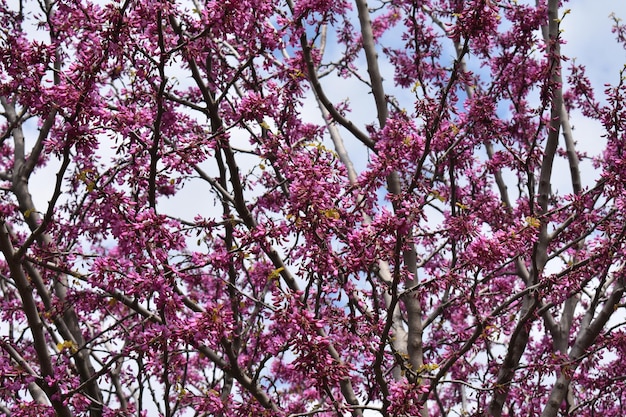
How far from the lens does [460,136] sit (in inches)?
281

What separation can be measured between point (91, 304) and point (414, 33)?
531 cm

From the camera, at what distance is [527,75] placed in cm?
865

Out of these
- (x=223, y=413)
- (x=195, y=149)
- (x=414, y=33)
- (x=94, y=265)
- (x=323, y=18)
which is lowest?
(x=223, y=413)

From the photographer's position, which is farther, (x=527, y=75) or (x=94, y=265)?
(x=527, y=75)

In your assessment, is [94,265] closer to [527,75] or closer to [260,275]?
[260,275]

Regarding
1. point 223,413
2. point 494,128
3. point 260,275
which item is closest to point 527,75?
point 494,128

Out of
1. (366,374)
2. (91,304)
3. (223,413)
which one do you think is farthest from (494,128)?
(91,304)

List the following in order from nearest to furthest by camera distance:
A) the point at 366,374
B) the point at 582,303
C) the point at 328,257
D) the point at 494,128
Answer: the point at 328,257
the point at 366,374
the point at 494,128
the point at 582,303

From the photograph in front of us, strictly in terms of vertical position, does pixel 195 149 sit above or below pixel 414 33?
below

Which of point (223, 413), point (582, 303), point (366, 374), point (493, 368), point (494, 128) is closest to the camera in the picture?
point (223, 413)

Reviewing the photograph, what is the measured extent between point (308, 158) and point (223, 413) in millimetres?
2712

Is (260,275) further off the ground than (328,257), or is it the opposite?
(260,275)

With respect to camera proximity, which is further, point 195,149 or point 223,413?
point 223,413

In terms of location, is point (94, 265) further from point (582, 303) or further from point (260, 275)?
point (582, 303)
